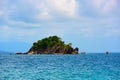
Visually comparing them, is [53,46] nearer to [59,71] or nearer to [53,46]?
[53,46]

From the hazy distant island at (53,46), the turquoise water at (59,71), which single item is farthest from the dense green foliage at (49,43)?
the turquoise water at (59,71)

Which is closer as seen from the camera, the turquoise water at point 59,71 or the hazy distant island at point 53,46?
the turquoise water at point 59,71

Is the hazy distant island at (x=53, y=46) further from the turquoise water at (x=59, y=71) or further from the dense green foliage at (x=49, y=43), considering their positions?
the turquoise water at (x=59, y=71)

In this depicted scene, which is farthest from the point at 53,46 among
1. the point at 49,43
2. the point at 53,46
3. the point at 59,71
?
the point at 59,71

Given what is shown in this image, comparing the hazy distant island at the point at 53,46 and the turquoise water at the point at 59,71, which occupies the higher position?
the hazy distant island at the point at 53,46

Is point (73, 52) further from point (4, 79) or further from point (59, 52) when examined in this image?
point (4, 79)

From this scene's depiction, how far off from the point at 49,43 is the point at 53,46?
10.2ft

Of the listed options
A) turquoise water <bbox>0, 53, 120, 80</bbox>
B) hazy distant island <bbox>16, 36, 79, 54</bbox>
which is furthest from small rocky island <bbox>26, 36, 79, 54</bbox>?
turquoise water <bbox>0, 53, 120, 80</bbox>

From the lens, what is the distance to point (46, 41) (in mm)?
191625

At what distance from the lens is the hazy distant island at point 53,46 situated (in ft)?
614

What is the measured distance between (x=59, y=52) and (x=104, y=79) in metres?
153

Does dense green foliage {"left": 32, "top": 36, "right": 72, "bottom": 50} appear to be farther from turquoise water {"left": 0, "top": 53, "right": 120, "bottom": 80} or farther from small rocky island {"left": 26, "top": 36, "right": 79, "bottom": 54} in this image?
turquoise water {"left": 0, "top": 53, "right": 120, "bottom": 80}

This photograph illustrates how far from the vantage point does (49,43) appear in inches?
7436

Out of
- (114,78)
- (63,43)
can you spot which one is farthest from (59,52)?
(114,78)
